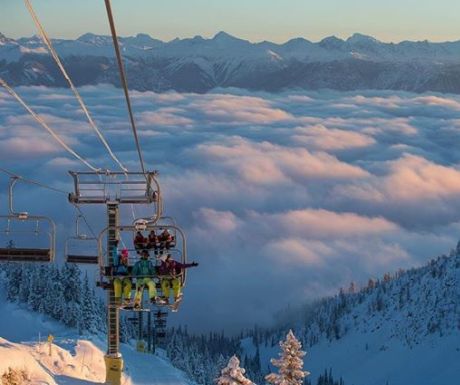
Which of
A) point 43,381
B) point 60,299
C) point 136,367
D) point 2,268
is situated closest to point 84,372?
point 43,381

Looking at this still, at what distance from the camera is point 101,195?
34.0m

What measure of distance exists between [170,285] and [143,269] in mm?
1137

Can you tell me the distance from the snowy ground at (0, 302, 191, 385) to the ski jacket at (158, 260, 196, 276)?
9680 mm

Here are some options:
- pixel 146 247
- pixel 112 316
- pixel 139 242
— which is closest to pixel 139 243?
pixel 139 242

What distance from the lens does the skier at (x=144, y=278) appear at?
30828 mm

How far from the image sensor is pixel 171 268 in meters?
31.0

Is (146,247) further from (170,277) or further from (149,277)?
(170,277)

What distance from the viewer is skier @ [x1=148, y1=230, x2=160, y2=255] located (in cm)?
3203

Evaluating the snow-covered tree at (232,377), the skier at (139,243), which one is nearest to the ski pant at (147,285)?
the skier at (139,243)

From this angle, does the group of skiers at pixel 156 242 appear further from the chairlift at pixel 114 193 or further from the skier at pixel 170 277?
the skier at pixel 170 277

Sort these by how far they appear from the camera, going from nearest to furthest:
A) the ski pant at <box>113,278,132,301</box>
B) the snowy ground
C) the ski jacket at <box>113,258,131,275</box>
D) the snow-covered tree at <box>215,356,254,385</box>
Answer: the ski pant at <box>113,278,132,301</box> < the ski jacket at <box>113,258,131,275</box> < the snowy ground < the snow-covered tree at <box>215,356,254,385</box>

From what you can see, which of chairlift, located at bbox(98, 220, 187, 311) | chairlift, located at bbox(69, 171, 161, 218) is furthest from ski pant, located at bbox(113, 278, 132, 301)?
chairlift, located at bbox(69, 171, 161, 218)

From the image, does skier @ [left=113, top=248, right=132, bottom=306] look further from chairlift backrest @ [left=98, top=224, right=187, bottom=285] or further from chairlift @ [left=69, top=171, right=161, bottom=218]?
chairlift @ [left=69, top=171, right=161, bottom=218]

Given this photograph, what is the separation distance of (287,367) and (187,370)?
9003cm
